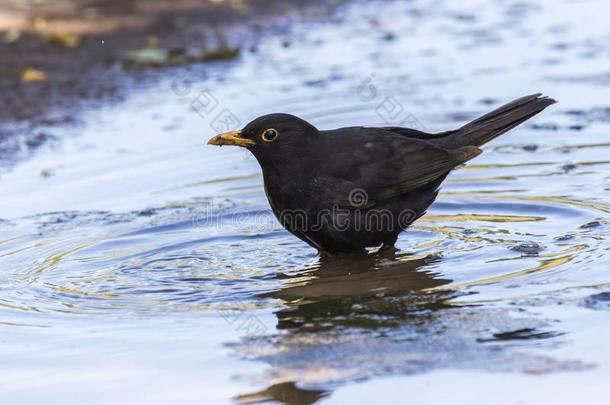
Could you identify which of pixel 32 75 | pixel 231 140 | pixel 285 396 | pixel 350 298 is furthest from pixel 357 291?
pixel 32 75

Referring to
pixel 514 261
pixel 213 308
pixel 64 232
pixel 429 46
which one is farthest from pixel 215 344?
pixel 429 46

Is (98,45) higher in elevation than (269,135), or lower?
higher

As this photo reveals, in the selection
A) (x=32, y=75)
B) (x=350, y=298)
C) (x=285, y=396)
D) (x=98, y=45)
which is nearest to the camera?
(x=285, y=396)

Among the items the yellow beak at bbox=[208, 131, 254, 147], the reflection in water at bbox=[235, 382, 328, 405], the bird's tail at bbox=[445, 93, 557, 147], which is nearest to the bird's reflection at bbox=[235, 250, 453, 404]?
the reflection in water at bbox=[235, 382, 328, 405]

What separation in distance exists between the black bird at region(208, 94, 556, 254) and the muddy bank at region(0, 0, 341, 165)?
10.6 feet

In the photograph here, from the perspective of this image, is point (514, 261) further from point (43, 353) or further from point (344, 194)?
point (43, 353)

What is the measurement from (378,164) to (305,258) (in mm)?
698

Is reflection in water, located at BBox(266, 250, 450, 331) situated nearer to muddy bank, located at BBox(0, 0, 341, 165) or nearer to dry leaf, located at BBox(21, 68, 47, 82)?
muddy bank, located at BBox(0, 0, 341, 165)

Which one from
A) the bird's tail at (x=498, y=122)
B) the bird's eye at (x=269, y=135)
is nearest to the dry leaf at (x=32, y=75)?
the bird's eye at (x=269, y=135)

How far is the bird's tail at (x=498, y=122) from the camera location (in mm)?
7426

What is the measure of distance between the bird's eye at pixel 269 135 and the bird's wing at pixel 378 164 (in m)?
0.33

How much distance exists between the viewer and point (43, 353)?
5359 millimetres

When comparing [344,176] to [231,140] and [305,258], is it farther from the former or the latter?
[231,140]

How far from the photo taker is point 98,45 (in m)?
12.1
